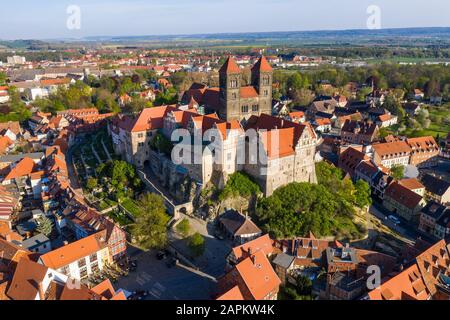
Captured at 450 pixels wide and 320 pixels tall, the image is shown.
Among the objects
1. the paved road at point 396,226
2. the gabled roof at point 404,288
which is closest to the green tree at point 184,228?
the gabled roof at point 404,288

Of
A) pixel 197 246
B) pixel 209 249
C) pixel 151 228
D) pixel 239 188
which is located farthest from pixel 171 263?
pixel 239 188

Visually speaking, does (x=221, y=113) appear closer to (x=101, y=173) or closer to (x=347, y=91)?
(x=101, y=173)

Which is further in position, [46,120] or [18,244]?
[46,120]

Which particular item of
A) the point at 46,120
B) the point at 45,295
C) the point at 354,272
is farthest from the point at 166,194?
the point at 46,120

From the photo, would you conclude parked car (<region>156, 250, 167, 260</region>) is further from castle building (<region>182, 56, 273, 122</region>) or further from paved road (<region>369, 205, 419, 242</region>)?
paved road (<region>369, 205, 419, 242</region>)

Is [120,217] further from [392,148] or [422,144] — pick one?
[422,144]

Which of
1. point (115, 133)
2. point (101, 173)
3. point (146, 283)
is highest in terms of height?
point (115, 133)
